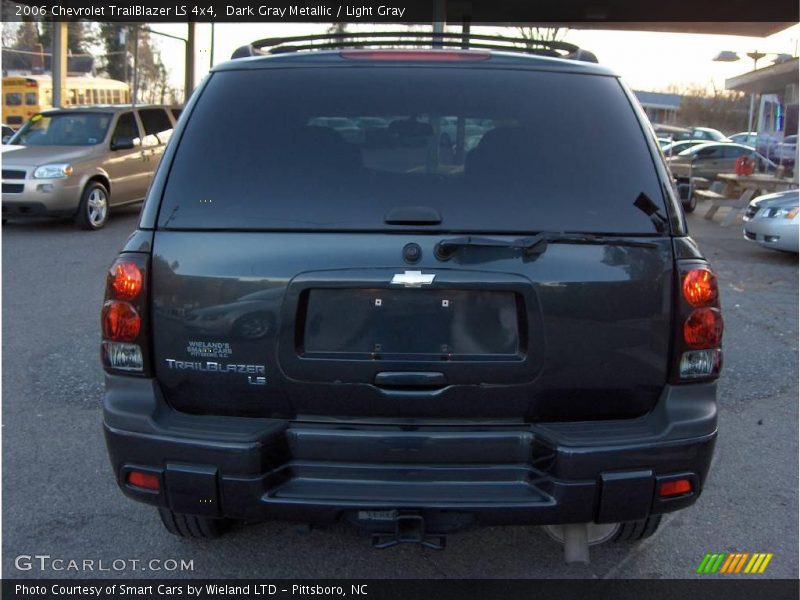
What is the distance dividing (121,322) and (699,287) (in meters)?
1.95

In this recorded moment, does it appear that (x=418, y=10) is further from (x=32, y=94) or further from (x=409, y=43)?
(x=32, y=94)

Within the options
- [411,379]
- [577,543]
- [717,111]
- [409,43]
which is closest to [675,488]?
[577,543]

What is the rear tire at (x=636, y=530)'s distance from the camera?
329 centimetres

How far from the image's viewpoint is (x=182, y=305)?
274 centimetres

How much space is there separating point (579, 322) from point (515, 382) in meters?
0.28

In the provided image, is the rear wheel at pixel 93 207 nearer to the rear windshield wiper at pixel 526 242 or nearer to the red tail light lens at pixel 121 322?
the red tail light lens at pixel 121 322

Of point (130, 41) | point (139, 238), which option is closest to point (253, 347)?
point (139, 238)

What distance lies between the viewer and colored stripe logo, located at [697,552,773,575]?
11.1 ft

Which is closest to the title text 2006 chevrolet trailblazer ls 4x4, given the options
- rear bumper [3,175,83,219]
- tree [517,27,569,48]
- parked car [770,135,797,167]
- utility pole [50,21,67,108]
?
rear bumper [3,175,83,219]

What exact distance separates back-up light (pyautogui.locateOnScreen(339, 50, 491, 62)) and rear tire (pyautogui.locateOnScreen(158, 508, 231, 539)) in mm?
1865

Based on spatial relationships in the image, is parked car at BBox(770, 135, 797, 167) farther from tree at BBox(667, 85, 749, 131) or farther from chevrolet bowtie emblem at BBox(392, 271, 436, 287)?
tree at BBox(667, 85, 749, 131)

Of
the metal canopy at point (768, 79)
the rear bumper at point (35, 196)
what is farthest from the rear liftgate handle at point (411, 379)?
the metal canopy at point (768, 79)

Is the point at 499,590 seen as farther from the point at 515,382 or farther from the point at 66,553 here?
the point at 66,553

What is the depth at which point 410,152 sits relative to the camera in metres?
2.94
